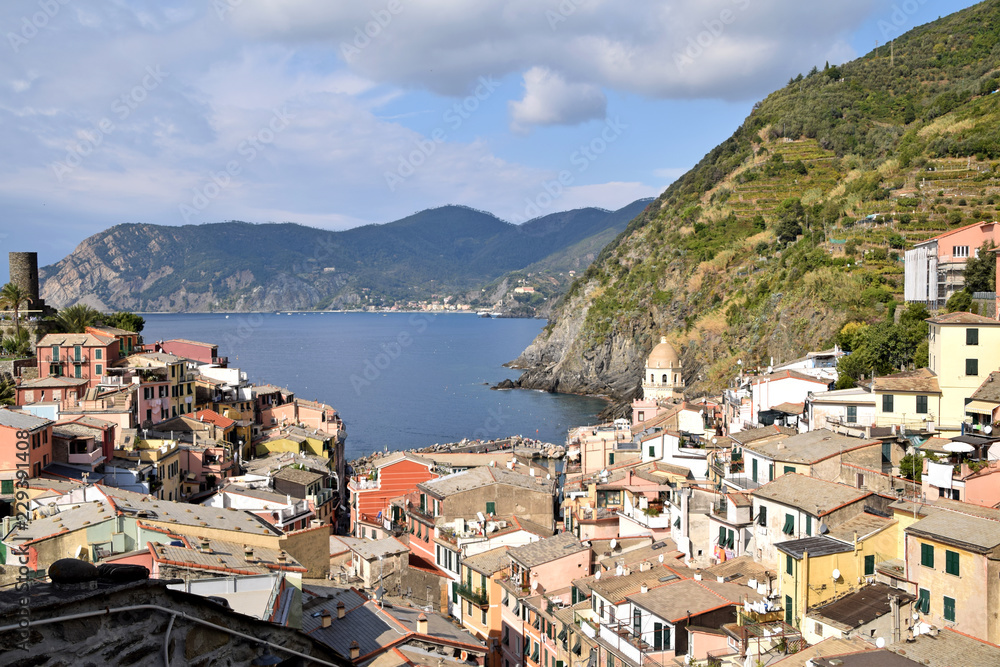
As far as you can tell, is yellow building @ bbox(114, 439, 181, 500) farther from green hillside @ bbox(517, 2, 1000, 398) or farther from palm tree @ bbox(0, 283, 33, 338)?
green hillside @ bbox(517, 2, 1000, 398)

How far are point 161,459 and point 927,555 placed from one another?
2290 centimetres

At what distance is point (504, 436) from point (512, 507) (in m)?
38.8

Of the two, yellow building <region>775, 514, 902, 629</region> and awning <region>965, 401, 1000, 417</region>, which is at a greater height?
awning <region>965, 401, 1000, 417</region>

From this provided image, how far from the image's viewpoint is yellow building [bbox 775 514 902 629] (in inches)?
603

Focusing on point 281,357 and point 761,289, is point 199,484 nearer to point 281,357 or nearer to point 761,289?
point 761,289

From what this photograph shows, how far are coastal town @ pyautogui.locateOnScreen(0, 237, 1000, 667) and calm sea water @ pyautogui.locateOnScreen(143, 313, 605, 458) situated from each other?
97.3 feet

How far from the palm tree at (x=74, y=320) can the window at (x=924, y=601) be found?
124 feet

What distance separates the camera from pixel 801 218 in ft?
233

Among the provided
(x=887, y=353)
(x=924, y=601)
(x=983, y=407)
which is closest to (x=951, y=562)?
(x=924, y=601)

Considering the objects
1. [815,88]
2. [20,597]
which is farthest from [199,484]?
[815,88]

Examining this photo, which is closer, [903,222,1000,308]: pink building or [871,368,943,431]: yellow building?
[871,368,943,431]: yellow building

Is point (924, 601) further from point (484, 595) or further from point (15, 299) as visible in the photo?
point (15, 299)
